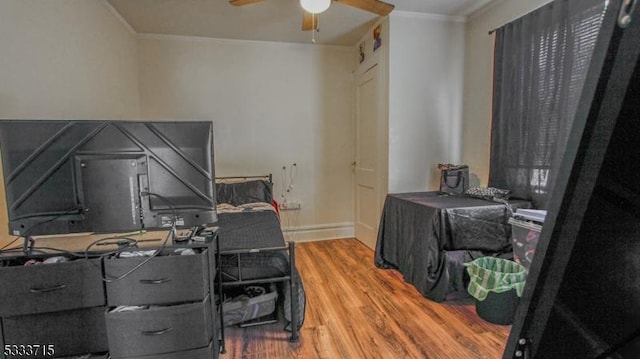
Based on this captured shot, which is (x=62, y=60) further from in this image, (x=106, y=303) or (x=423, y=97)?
(x=423, y=97)

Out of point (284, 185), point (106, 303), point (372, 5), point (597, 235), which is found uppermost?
point (372, 5)

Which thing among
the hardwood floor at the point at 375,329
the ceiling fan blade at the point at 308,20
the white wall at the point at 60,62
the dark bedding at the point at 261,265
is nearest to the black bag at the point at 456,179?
the hardwood floor at the point at 375,329

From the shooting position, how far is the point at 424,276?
7.39 ft

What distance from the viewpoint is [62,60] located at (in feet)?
6.45

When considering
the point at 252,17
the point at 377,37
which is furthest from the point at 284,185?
the point at 377,37

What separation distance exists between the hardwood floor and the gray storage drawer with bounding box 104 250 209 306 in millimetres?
724

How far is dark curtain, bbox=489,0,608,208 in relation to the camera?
1.92 metres

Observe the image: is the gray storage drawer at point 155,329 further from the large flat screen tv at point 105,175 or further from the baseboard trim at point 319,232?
the baseboard trim at point 319,232

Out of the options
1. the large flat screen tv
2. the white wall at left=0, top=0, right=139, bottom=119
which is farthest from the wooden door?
the white wall at left=0, top=0, right=139, bottom=119

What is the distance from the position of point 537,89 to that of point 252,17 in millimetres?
2587

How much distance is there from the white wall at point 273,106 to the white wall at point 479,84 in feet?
4.60

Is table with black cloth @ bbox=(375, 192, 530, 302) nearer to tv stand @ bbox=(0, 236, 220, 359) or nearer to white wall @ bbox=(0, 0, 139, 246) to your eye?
tv stand @ bbox=(0, 236, 220, 359)

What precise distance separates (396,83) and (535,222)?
1.75 metres

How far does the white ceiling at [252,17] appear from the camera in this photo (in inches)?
106
